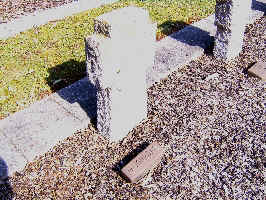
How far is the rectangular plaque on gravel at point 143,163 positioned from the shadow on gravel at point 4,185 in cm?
124

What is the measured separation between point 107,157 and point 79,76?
5.96 ft

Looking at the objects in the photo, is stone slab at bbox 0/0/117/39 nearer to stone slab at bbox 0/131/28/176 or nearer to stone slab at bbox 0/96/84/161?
stone slab at bbox 0/96/84/161

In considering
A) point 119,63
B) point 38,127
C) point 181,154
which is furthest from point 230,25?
point 38,127

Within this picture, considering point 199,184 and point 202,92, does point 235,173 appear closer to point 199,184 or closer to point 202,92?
point 199,184

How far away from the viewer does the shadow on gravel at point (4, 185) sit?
3425 millimetres

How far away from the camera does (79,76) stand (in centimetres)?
523

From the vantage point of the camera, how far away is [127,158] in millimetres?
3875

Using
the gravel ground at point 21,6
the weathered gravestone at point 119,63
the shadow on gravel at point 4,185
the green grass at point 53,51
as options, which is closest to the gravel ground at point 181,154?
the shadow on gravel at point 4,185

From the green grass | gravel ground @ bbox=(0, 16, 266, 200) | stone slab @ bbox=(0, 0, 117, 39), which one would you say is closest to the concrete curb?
gravel ground @ bbox=(0, 16, 266, 200)

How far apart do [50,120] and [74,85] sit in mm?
787

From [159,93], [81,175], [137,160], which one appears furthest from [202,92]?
[81,175]

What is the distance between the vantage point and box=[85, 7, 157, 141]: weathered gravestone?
3.33 meters

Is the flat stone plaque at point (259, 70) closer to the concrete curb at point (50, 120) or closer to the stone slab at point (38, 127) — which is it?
the concrete curb at point (50, 120)

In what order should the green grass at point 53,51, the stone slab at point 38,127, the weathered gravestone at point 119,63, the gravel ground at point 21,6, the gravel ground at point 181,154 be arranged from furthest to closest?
the gravel ground at point 21,6
the green grass at point 53,51
the stone slab at point 38,127
the gravel ground at point 181,154
the weathered gravestone at point 119,63
